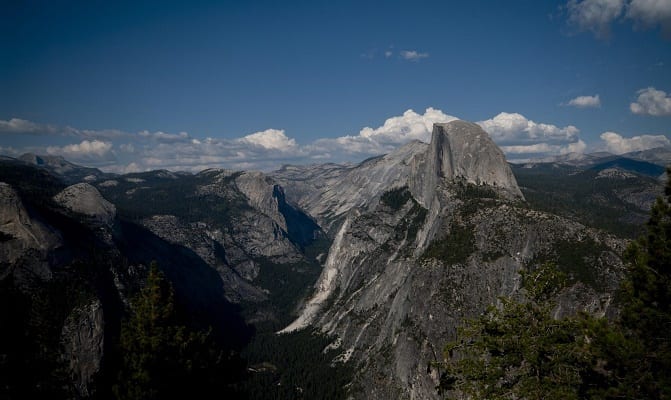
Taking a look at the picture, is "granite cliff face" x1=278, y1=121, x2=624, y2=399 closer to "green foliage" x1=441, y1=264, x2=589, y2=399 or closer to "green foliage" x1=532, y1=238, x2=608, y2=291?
"green foliage" x1=532, y1=238, x2=608, y2=291

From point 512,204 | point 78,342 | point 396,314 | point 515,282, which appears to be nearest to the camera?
point 78,342

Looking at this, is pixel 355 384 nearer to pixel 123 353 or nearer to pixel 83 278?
pixel 83 278

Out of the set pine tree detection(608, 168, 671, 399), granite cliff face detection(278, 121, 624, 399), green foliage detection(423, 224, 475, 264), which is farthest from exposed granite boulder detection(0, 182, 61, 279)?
pine tree detection(608, 168, 671, 399)

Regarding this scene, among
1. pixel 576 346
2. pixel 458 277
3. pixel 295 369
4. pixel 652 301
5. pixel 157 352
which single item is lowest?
pixel 295 369

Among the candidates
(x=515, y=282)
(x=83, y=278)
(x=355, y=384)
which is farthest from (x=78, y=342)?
(x=515, y=282)

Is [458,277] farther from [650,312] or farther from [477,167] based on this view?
[650,312]

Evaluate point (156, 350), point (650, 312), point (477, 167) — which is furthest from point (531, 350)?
point (477, 167)
